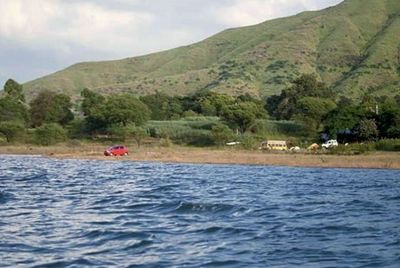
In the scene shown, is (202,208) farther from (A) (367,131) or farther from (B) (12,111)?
(B) (12,111)

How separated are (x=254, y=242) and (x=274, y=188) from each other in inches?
753

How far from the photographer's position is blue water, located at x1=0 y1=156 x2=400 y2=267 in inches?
564

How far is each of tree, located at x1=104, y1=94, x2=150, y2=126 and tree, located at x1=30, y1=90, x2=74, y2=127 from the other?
20327 mm

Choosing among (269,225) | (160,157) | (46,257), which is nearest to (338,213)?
(269,225)

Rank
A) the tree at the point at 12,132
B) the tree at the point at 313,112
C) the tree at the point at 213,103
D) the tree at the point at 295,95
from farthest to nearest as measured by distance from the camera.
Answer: the tree at the point at 295,95 → the tree at the point at 213,103 → the tree at the point at 313,112 → the tree at the point at 12,132

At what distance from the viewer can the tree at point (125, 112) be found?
12025cm

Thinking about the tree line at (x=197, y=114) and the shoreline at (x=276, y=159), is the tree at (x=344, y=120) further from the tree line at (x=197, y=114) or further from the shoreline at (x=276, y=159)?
the shoreline at (x=276, y=159)

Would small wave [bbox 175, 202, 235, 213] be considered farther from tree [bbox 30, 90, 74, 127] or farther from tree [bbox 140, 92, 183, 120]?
tree [bbox 140, 92, 183, 120]

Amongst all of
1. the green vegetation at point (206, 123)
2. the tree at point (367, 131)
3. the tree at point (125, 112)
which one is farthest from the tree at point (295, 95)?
the tree at point (367, 131)

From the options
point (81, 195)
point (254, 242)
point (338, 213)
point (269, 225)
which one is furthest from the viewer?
point (81, 195)

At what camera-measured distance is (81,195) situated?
96.2ft

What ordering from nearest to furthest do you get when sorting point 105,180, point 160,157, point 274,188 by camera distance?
1. point 274,188
2. point 105,180
3. point 160,157

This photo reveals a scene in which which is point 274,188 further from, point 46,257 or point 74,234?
point 46,257

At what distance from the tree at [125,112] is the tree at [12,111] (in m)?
25.5
